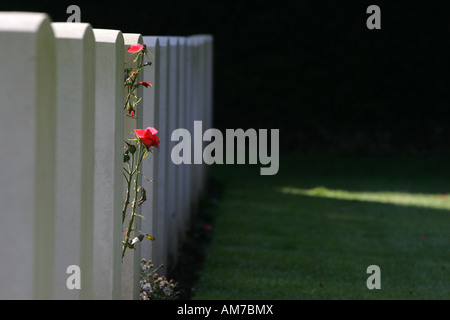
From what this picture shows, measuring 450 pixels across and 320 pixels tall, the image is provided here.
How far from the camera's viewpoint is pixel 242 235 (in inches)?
261

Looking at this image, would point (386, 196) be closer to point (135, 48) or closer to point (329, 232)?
point (329, 232)

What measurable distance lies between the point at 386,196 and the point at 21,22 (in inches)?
287

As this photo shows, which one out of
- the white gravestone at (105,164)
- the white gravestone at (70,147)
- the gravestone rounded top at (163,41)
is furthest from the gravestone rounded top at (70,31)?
the gravestone rounded top at (163,41)

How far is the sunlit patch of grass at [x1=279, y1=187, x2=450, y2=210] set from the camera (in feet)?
27.6

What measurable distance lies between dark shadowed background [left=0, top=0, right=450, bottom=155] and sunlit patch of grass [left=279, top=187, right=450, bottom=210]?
2507 millimetres

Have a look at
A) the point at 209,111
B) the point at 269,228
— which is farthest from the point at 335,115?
the point at 269,228

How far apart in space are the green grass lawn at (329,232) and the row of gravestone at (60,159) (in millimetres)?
1827

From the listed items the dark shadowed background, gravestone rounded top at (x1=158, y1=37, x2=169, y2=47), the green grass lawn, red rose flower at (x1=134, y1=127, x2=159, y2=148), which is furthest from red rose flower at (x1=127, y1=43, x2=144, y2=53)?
the dark shadowed background

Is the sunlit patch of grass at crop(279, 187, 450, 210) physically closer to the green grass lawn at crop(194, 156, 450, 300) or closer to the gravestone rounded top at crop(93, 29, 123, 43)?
the green grass lawn at crop(194, 156, 450, 300)

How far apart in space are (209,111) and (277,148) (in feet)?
10.2

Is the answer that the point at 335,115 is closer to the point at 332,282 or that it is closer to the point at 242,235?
the point at 242,235

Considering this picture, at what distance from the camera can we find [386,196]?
879 centimetres

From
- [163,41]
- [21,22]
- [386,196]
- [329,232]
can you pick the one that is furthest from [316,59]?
[21,22]

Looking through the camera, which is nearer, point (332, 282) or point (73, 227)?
point (73, 227)
